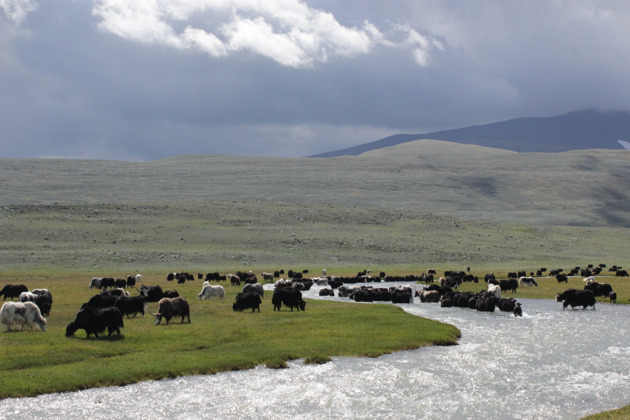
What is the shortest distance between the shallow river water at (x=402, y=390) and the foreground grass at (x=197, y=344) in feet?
2.24

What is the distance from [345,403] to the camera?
56.5ft

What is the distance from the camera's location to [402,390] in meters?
18.6

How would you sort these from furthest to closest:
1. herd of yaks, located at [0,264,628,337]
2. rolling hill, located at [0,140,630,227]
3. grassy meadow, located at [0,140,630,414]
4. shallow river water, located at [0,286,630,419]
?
rolling hill, located at [0,140,630,227], herd of yaks, located at [0,264,628,337], grassy meadow, located at [0,140,630,414], shallow river water, located at [0,286,630,419]

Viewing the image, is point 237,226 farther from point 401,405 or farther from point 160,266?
point 401,405

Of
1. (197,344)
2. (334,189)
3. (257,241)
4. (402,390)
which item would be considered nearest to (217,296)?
(197,344)

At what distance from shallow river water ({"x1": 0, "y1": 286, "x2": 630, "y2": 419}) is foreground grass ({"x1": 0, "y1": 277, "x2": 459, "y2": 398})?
0.68 metres

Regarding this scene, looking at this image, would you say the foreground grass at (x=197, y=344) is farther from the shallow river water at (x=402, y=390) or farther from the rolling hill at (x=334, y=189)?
the rolling hill at (x=334, y=189)

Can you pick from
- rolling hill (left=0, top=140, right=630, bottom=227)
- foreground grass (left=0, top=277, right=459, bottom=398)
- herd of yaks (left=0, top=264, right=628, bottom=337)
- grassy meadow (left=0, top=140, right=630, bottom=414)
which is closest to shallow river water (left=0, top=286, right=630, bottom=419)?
foreground grass (left=0, top=277, right=459, bottom=398)

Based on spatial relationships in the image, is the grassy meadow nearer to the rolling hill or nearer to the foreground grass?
the foreground grass

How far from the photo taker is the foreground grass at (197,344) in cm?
1898

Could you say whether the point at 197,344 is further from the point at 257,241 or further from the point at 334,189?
the point at 334,189

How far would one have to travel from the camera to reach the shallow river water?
16.4 metres

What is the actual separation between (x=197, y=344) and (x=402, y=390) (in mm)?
8114

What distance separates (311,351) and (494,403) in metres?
7.40
